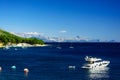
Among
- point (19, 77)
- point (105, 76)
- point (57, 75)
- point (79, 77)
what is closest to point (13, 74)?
point (19, 77)

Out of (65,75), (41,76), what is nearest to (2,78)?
(41,76)

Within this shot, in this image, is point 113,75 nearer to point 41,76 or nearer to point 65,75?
point 65,75

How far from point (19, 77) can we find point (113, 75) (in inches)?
1232

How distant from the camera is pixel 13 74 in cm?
10875

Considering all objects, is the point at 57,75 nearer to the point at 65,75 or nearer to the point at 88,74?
the point at 65,75

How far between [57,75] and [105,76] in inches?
613

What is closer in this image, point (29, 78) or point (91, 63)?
point (29, 78)

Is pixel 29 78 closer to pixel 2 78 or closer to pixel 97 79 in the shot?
pixel 2 78

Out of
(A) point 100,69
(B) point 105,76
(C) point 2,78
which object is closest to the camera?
(C) point 2,78

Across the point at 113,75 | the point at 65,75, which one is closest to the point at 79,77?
the point at 65,75

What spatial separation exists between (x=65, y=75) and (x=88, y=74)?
8.57 meters

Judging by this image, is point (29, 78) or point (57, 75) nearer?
point (29, 78)

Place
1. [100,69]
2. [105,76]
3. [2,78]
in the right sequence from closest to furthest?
[2,78] < [105,76] < [100,69]

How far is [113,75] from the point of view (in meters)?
110
